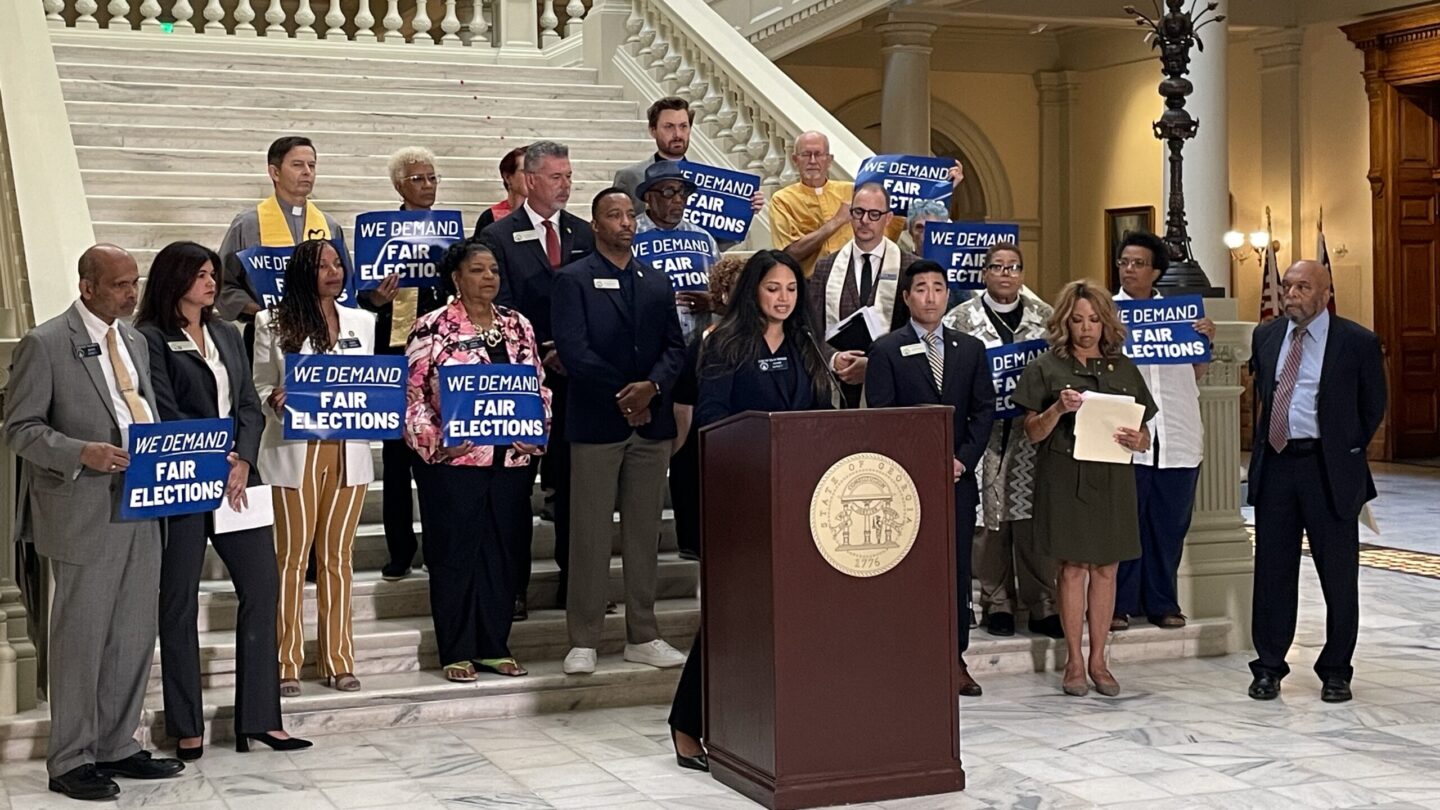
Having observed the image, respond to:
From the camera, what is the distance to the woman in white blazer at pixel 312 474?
258 inches

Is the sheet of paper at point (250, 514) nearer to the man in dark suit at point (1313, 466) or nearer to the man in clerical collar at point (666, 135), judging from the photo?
the man in clerical collar at point (666, 135)

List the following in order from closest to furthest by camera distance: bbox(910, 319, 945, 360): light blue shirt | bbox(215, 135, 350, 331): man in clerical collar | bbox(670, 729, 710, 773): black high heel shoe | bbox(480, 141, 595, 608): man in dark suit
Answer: bbox(670, 729, 710, 773): black high heel shoe
bbox(910, 319, 945, 360): light blue shirt
bbox(480, 141, 595, 608): man in dark suit
bbox(215, 135, 350, 331): man in clerical collar

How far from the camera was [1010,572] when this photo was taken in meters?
7.95

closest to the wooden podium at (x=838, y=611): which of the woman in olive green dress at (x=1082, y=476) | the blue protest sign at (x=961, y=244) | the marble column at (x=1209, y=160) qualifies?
the woman in olive green dress at (x=1082, y=476)

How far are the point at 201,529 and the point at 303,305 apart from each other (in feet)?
3.06

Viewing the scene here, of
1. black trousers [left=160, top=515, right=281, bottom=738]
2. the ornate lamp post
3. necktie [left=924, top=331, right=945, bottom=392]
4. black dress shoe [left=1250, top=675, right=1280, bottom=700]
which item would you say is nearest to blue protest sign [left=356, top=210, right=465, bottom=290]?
black trousers [left=160, top=515, right=281, bottom=738]

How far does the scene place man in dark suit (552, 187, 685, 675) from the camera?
6965mm

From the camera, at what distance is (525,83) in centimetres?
1283

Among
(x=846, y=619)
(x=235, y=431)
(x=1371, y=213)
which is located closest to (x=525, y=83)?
(x=235, y=431)

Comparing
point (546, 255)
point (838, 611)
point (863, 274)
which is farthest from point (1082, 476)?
point (546, 255)

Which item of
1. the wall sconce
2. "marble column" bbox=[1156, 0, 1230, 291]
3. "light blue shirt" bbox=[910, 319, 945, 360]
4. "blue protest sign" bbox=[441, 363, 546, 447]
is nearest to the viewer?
"blue protest sign" bbox=[441, 363, 546, 447]

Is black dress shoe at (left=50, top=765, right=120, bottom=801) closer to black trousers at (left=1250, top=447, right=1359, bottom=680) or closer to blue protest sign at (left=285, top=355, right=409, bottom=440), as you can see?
blue protest sign at (left=285, top=355, right=409, bottom=440)

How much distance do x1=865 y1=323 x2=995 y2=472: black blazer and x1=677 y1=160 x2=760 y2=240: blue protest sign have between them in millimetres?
1294

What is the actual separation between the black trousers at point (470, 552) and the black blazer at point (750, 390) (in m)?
1.09
